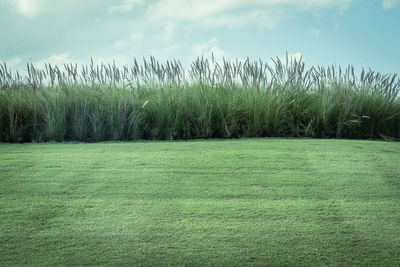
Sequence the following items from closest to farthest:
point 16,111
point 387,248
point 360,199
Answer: point 387,248, point 360,199, point 16,111

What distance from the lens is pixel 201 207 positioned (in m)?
2.79

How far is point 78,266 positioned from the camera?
2217 mm

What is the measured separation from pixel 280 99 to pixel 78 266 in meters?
4.20

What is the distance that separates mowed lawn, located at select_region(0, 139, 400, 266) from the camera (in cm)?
234

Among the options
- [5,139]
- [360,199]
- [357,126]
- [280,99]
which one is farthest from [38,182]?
[357,126]

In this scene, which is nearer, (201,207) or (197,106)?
(201,207)

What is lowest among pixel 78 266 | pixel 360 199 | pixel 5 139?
pixel 78 266

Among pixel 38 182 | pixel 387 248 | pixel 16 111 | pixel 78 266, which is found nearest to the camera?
pixel 78 266

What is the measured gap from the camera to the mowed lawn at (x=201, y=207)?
234 cm

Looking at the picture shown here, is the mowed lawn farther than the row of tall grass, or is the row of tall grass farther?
the row of tall grass

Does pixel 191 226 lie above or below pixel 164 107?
below

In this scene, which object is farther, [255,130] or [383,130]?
[383,130]

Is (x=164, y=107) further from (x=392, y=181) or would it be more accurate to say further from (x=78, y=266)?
(x=78, y=266)

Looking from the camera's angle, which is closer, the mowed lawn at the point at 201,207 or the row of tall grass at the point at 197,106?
the mowed lawn at the point at 201,207
